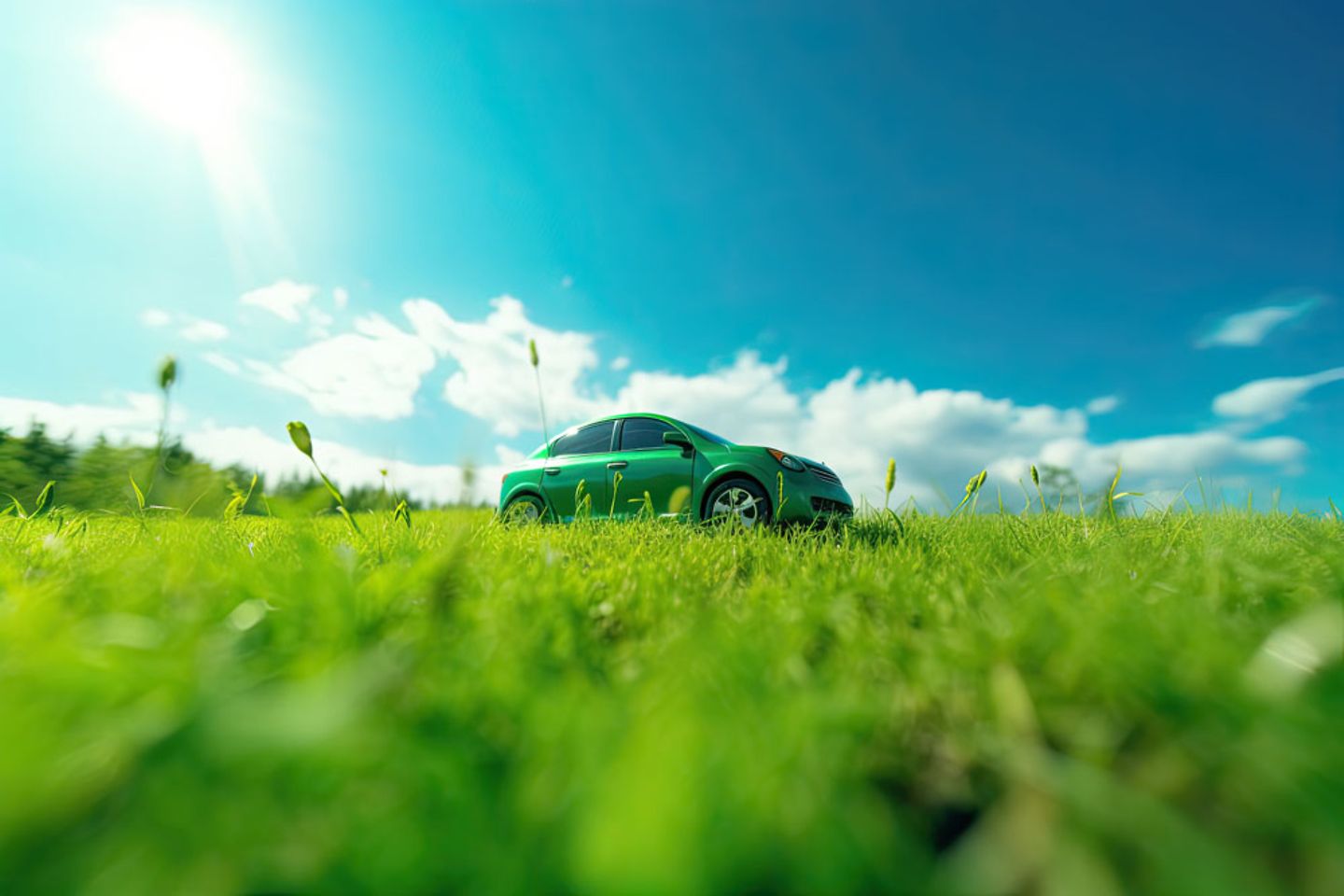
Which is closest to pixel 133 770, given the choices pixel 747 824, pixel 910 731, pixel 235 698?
pixel 235 698

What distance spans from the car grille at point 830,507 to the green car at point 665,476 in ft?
0.04

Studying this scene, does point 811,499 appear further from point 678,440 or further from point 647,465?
point 647,465

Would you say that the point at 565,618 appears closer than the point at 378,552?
Yes

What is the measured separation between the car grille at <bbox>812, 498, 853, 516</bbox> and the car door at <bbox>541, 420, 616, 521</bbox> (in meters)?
2.89

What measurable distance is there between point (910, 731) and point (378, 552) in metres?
2.32

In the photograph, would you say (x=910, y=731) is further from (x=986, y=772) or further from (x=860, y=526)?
(x=860, y=526)

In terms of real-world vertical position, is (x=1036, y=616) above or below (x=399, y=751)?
above

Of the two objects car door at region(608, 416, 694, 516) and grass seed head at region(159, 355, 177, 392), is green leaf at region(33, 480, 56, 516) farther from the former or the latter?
car door at region(608, 416, 694, 516)

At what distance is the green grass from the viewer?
0.62m

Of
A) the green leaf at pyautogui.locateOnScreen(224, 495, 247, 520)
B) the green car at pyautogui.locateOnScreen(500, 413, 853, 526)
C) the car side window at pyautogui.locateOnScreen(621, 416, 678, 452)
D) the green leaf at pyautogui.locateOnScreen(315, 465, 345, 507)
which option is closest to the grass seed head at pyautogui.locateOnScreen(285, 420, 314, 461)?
the green leaf at pyautogui.locateOnScreen(315, 465, 345, 507)

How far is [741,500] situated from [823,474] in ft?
4.19

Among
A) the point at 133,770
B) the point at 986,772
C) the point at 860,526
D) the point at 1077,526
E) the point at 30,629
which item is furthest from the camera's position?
the point at 860,526

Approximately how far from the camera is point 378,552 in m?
2.57

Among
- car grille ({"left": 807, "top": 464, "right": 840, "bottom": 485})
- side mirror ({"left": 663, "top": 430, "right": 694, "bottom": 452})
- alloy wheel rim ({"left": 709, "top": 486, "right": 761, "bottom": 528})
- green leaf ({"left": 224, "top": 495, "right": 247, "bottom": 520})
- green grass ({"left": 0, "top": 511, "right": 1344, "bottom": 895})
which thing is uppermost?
side mirror ({"left": 663, "top": 430, "right": 694, "bottom": 452})
